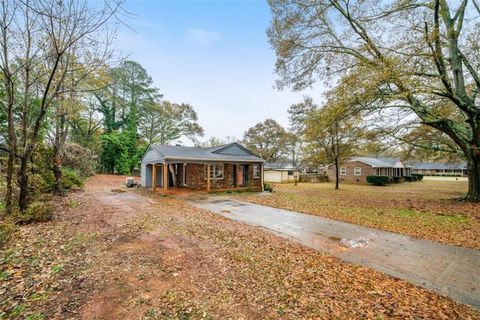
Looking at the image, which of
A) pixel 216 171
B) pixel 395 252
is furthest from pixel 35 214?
pixel 216 171

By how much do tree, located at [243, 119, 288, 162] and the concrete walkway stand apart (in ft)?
94.4

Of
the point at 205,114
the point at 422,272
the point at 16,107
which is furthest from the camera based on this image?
the point at 205,114

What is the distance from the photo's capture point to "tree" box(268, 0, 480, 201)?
929 centimetres

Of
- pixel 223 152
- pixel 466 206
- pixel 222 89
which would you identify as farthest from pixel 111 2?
pixel 222 89

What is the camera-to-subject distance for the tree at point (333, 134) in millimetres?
11227

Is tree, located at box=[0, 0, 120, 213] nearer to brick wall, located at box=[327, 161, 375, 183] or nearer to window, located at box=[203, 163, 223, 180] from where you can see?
window, located at box=[203, 163, 223, 180]

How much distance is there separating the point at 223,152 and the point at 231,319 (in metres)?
15.3

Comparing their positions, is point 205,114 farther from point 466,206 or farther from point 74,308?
point 74,308

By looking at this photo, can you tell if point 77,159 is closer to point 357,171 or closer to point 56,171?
point 56,171

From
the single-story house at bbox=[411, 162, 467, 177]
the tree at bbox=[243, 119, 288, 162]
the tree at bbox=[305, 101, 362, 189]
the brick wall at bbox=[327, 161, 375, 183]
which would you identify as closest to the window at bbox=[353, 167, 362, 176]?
the brick wall at bbox=[327, 161, 375, 183]

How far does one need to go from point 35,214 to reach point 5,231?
5.33 feet

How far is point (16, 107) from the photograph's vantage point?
29.2 ft

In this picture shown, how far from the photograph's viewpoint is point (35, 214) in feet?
20.8

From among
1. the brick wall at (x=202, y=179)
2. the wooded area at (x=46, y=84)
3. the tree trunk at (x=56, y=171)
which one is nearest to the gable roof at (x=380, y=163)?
the brick wall at (x=202, y=179)
